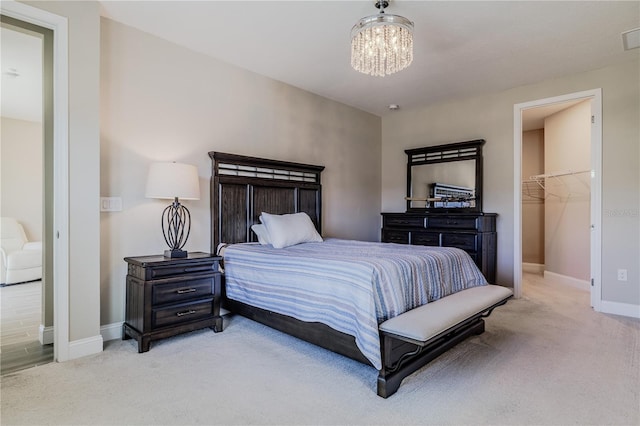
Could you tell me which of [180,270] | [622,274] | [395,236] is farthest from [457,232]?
[180,270]

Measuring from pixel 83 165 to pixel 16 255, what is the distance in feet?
12.0

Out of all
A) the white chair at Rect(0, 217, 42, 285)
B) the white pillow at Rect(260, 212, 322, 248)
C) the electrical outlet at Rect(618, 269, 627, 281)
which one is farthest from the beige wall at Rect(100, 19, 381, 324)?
the electrical outlet at Rect(618, 269, 627, 281)

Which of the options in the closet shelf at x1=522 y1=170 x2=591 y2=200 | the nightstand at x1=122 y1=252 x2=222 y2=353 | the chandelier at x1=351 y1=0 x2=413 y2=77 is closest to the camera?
the chandelier at x1=351 y1=0 x2=413 y2=77

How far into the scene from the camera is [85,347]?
247 centimetres

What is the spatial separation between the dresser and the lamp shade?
3112mm

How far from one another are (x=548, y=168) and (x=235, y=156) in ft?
17.1

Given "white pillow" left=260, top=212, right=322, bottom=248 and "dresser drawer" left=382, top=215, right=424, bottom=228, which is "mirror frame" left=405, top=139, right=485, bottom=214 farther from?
"white pillow" left=260, top=212, right=322, bottom=248

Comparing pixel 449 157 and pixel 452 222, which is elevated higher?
pixel 449 157

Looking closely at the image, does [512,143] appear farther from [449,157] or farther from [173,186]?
[173,186]

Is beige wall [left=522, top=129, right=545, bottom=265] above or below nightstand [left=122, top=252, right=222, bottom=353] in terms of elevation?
above

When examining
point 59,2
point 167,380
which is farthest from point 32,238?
point 167,380

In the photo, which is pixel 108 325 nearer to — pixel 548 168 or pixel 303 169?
pixel 303 169

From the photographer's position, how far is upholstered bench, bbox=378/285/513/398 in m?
1.85

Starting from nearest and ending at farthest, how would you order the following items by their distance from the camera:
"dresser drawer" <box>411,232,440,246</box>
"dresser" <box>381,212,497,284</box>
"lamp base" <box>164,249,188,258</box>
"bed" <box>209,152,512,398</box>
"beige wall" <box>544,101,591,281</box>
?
"bed" <box>209,152,512,398</box> → "lamp base" <box>164,249,188,258</box> → "dresser" <box>381,212,497,284</box> → "dresser drawer" <box>411,232,440,246</box> → "beige wall" <box>544,101,591,281</box>
